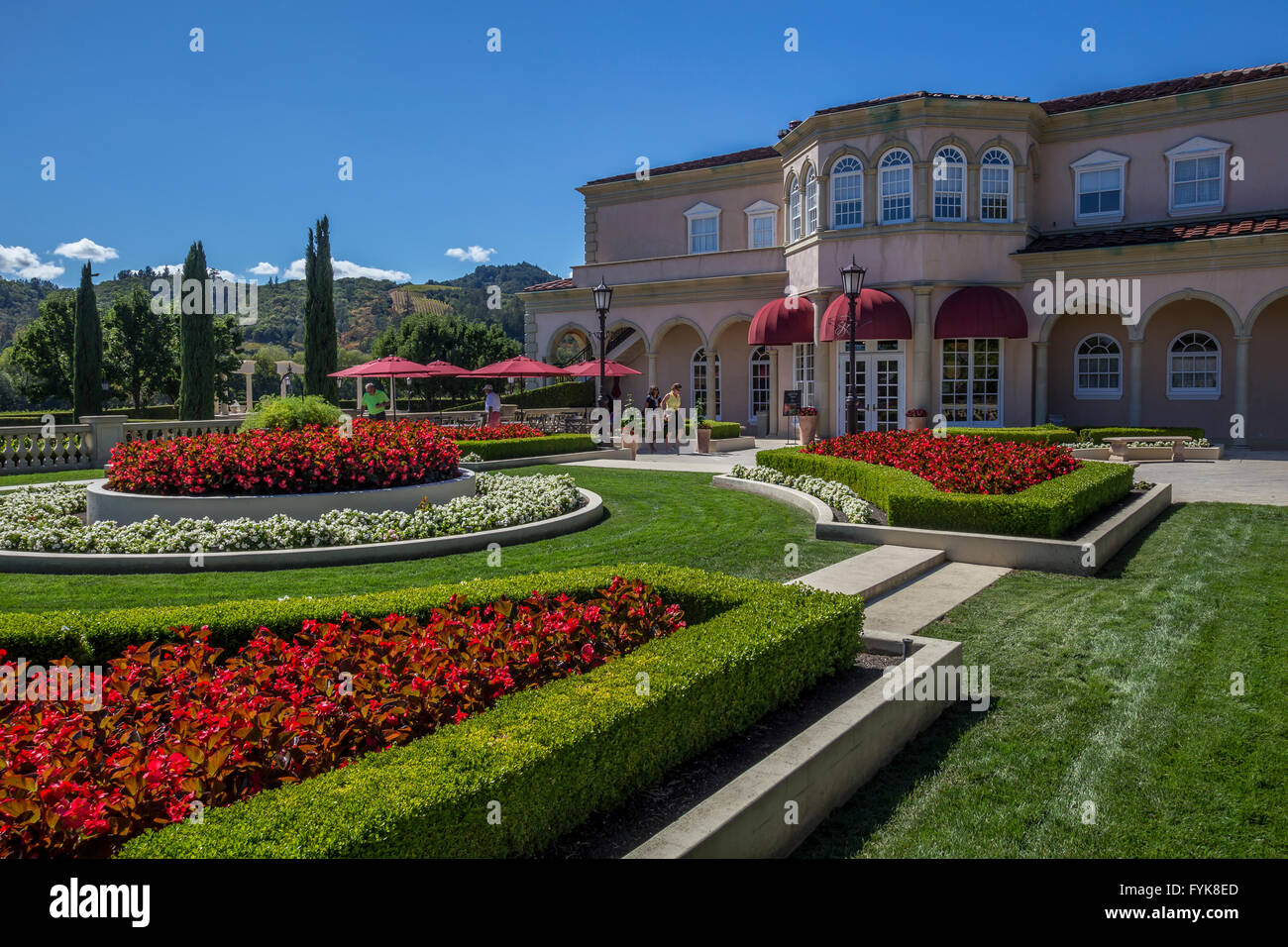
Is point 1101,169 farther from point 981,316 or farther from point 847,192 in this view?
point 847,192

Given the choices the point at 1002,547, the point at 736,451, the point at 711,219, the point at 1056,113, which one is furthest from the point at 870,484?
the point at 711,219

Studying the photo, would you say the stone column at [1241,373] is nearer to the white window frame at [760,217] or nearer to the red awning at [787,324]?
the red awning at [787,324]

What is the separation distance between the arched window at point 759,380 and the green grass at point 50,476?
2205cm

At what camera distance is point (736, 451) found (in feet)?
94.3

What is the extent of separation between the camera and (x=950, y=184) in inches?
1107

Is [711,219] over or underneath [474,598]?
over

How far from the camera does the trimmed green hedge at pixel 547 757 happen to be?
337 centimetres

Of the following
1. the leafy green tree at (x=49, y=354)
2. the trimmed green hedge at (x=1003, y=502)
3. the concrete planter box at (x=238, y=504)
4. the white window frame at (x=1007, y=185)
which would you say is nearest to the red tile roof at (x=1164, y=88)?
the white window frame at (x=1007, y=185)

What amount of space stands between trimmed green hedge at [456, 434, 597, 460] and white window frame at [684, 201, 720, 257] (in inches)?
555

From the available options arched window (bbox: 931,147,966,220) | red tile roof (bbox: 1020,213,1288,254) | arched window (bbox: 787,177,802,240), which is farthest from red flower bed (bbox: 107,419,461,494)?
red tile roof (bbox: 1020,213,1288,254)

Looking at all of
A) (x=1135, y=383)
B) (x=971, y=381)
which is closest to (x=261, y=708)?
(x=971, y=381)
